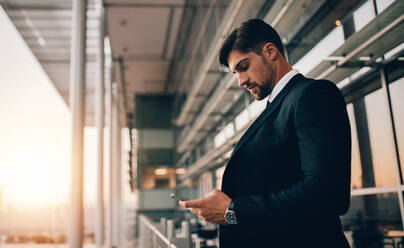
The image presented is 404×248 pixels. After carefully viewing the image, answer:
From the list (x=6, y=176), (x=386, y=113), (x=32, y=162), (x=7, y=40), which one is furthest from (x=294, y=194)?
(x=32, y=162)

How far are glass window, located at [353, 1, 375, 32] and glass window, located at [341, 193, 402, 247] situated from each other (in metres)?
1.32

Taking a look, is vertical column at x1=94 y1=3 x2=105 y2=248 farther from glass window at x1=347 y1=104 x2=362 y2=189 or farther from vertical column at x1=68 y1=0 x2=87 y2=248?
glass window at x1=347 y1=104 x2=362 y2=189

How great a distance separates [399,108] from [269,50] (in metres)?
2.09

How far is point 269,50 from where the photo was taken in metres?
1.21

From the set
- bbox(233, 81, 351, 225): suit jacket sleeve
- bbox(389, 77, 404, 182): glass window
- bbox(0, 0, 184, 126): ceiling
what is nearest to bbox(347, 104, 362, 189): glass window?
bbox(389, 77, 404, 182): glass window

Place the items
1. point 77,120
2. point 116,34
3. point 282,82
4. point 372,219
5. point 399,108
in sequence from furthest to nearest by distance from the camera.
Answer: point 116,34
point 77,120
point 372,219
point 399,108
point 282,82

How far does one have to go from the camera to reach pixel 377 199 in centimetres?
315

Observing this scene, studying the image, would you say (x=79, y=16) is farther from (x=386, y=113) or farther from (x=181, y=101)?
(x=181, y=101)

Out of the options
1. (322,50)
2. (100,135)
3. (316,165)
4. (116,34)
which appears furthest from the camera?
(116,34)

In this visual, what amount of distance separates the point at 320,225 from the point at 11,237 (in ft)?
71.4

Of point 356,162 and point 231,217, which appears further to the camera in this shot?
point 356,162

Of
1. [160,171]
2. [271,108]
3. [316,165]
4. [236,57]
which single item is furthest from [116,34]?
[316,165]

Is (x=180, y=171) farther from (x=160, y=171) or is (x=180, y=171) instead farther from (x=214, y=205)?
(x=214, y=205)

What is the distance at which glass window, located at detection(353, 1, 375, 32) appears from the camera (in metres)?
→ 3.11
